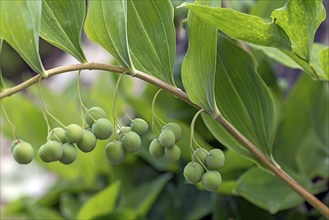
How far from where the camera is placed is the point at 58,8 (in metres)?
0.62

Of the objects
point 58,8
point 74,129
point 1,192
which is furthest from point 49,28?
point 1,192

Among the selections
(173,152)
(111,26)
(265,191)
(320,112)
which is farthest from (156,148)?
(320,112)

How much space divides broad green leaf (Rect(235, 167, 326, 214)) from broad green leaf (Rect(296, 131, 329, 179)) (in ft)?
0.33

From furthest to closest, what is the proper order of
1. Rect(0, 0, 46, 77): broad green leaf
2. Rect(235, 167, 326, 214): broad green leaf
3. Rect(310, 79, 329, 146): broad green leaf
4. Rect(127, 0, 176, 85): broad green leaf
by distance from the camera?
Rect(310, 79, 329, 146): broad green leaf < Rect(235, 167, 326, 214): broad green leaf < Rect(127, 0, 176, 85): broad green leaf < Rect(0, 0, 46, 77): broad green leaf

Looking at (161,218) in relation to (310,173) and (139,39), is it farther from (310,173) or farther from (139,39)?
(139,39)

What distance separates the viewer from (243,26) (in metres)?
0.58

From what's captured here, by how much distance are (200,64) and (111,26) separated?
0.10 metres

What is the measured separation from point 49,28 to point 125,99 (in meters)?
0.52

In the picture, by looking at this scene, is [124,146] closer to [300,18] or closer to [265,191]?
[300,18]

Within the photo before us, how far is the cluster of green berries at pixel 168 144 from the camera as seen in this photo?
58cm

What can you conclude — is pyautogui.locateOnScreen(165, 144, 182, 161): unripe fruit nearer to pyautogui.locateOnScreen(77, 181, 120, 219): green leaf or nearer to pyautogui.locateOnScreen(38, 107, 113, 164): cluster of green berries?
pyautogui.locateOnScreen(38, 107, 113, 164): cluster of green berries

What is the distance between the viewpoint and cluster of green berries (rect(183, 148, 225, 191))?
57cm

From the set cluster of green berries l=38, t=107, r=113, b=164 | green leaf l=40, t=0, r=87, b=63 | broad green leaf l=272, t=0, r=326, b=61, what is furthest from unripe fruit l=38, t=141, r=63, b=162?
broad green leaf l=272, t=0, r=326, b=61

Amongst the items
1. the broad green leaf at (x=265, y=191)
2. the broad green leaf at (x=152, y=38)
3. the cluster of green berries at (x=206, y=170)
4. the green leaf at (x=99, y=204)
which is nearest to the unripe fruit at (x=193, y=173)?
the cluster of green berries at (x=206, y=170)
